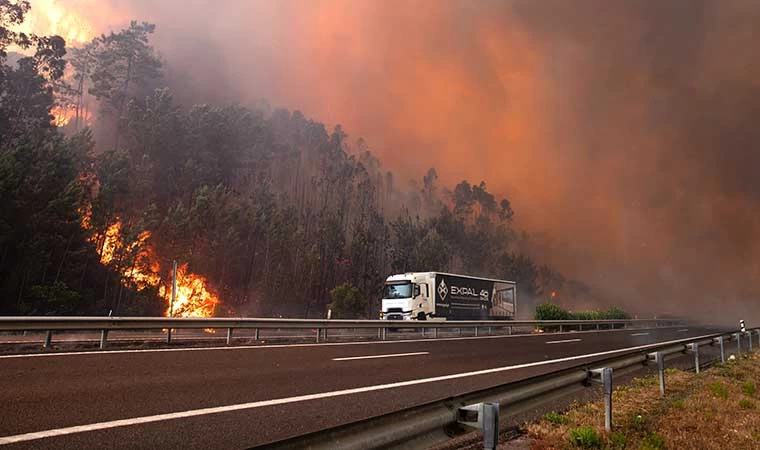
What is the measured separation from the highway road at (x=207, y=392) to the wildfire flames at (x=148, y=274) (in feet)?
103

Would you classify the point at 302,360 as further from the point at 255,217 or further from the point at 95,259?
the point at 255,217

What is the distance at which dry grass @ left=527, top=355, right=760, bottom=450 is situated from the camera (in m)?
5.45

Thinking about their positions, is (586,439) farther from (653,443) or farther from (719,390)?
(719,390)

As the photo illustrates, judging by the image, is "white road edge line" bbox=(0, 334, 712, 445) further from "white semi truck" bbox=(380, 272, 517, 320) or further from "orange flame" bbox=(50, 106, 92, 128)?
"orange flame" bbox=(50, 106, 92, 128)

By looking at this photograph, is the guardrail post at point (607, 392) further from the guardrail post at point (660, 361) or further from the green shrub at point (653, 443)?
the guardrail post at point (660, 361)

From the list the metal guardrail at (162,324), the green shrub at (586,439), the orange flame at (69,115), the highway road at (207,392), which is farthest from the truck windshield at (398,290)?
the orange flame at (69,115)

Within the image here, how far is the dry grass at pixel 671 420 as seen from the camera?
5449 mm

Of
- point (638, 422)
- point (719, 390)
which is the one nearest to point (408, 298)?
point (719, 390)

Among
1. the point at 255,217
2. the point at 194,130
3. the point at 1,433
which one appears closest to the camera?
the point at 1,433

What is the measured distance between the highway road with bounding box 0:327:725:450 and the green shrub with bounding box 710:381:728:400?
3.46 m

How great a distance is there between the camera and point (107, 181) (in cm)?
4056

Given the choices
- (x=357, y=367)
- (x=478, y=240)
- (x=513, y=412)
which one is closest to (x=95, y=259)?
(x=357, y=367)

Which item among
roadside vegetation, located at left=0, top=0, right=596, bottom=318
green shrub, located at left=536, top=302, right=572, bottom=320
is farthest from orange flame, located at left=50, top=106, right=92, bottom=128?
green shrub, located at left=536, top=302, right=572, bottom=320

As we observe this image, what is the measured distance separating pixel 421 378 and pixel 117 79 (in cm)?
6941
